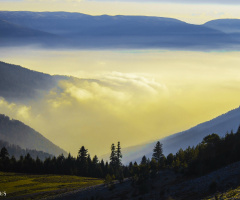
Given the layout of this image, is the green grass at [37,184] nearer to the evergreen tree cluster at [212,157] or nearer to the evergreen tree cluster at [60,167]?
the evergreen tree cluster at [60,167]

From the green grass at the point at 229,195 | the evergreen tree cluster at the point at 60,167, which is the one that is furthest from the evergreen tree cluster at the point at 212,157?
the evergreen tree cluster at the point at 60,167

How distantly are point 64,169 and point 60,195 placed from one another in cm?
4563

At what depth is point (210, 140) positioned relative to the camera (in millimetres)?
82000

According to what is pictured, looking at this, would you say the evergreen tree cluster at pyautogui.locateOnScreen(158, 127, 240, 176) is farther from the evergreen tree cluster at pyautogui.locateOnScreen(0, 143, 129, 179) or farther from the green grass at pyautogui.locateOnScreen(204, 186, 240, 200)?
the evergreen tree cluster at pyautogui.locateOnScreen(0, 143, 129, 179)

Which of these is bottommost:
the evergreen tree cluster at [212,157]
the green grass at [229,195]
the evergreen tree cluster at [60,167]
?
the green grass at [229,195]

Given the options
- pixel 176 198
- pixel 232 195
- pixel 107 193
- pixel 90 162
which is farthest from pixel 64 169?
pixel 232 195

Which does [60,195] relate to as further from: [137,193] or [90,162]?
[90,162]

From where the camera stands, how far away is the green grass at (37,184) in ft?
299

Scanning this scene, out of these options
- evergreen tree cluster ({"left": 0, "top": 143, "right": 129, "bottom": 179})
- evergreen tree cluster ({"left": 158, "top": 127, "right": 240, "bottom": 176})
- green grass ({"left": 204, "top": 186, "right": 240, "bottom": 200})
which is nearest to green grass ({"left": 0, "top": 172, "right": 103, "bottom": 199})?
evergreen tree cluster ({"left": 0, "top": 143, "right": 129, "bottom": 179})

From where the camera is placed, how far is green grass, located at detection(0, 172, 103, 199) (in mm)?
91188

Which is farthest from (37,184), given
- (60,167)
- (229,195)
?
(229,195)

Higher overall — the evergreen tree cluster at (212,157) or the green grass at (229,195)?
the evergreen tree cluster at (212,157)

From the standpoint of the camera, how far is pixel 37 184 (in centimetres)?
10306

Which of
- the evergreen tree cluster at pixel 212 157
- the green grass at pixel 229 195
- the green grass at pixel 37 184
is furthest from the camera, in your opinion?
the green grass at pixel 37 184
